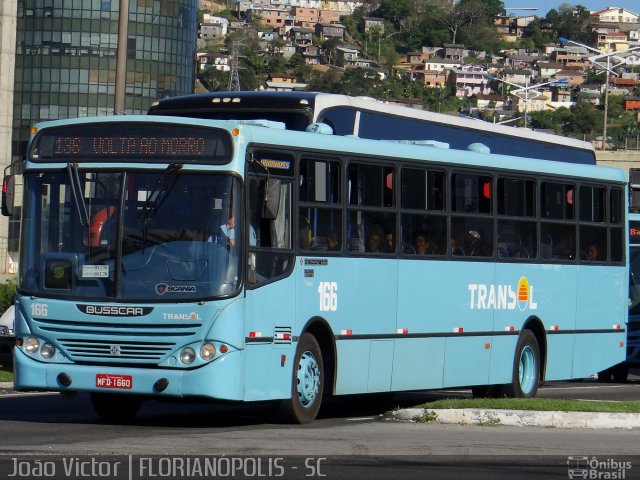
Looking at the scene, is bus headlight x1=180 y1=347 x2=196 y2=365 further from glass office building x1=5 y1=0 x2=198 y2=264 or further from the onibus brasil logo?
glass office building x1=5 y1=0 x2=198 y2=264

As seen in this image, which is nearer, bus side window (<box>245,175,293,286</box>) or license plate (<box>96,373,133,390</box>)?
license plate (<box>96,373,133,390</box>)

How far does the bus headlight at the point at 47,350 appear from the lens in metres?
14.8

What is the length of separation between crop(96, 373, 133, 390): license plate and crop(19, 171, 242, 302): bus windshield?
71 cm

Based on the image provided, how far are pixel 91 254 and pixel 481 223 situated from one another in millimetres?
5669

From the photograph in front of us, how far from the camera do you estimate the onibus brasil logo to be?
18.5m

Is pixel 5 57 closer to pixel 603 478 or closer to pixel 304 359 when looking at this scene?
pixel 304 359

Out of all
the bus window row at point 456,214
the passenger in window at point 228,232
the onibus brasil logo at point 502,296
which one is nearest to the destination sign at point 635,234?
the bus window row at point 456,214

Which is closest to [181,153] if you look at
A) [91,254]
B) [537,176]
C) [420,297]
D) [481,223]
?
[91,254]

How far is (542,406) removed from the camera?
16766mm

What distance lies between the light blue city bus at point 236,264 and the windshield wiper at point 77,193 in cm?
2

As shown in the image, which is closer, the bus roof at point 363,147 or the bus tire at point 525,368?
the bus roof at point 363,147

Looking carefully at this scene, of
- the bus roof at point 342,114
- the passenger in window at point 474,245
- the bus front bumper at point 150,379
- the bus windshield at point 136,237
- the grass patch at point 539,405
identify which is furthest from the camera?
the bus roof at point 342,114

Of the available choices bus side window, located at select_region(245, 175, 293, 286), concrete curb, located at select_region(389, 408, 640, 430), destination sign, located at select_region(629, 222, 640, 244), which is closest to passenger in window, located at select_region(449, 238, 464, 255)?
concrete curb, located at select_region(389, 408, 640, 430)

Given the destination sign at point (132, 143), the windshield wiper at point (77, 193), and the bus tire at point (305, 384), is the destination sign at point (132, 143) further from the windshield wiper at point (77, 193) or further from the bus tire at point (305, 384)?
the bus tire at point (305, 384)
